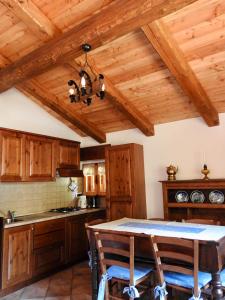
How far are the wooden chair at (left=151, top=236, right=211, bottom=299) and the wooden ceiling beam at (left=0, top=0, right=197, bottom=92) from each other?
194 cm

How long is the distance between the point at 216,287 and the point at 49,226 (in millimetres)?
2581

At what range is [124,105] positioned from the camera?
13.0ft

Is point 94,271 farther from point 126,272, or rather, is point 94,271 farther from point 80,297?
point 80,297

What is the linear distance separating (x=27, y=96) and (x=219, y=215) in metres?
3.75

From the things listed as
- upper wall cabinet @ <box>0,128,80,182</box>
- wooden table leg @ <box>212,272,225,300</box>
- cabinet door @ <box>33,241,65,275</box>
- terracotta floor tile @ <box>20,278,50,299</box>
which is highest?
upper wall cabinet @ <box>0,128,80,182</box>

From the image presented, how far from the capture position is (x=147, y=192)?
14.8 ft

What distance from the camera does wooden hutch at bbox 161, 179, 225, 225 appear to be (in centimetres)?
361

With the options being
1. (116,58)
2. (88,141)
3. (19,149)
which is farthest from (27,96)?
(116,58)

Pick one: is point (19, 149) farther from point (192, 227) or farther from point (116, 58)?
point (192, 227)

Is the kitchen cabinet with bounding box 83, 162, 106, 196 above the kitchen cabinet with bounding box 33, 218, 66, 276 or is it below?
above

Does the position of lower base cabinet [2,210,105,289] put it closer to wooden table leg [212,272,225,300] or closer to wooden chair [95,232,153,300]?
wooden chair [95,232,153,300]

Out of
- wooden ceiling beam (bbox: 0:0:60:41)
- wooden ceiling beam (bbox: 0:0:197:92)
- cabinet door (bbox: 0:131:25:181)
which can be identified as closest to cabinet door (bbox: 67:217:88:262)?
cabinet door (bbox: 0:131:25:181)

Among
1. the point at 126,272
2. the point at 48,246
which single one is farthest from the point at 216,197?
the point at 48,246

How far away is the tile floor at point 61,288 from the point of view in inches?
122
